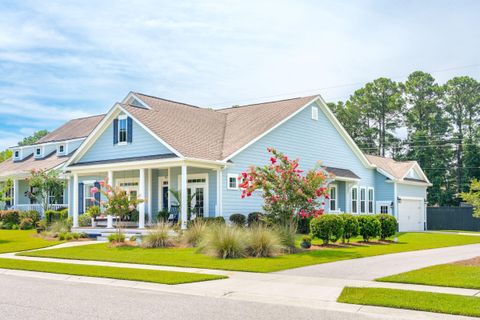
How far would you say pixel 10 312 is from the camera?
32.0 ft

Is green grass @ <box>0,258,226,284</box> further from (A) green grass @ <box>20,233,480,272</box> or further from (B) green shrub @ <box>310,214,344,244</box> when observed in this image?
(B) green shrub @ <box>310,214,344,244</box>

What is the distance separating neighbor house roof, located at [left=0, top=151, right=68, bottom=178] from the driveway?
26469mm

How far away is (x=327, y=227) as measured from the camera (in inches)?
887

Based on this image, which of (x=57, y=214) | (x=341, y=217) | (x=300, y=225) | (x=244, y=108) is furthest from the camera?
(x=244, y=108)

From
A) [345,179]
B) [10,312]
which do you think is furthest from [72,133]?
[10,312]

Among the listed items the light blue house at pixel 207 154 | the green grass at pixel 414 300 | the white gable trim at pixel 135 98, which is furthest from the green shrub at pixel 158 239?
the green grass at pixel 414 300

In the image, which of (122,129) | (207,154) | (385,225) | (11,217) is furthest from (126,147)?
(385,225)

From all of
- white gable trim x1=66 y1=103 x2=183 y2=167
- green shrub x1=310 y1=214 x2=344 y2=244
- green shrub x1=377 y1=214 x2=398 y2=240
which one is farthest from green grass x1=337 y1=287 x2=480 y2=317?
white gable trim x1=66 y1=103 x2=183 y2=167

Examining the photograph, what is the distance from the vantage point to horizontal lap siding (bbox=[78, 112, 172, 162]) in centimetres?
2782

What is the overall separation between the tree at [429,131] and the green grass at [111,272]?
47.6 meters

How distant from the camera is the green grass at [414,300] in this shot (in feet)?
33.2

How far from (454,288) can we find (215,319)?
5.82 m

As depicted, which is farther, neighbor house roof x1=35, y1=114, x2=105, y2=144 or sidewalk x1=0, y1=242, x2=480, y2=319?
neighbor house roof x1=35, y1=114, x2=105, y2=144

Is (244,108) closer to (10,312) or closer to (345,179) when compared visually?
(345,179)
